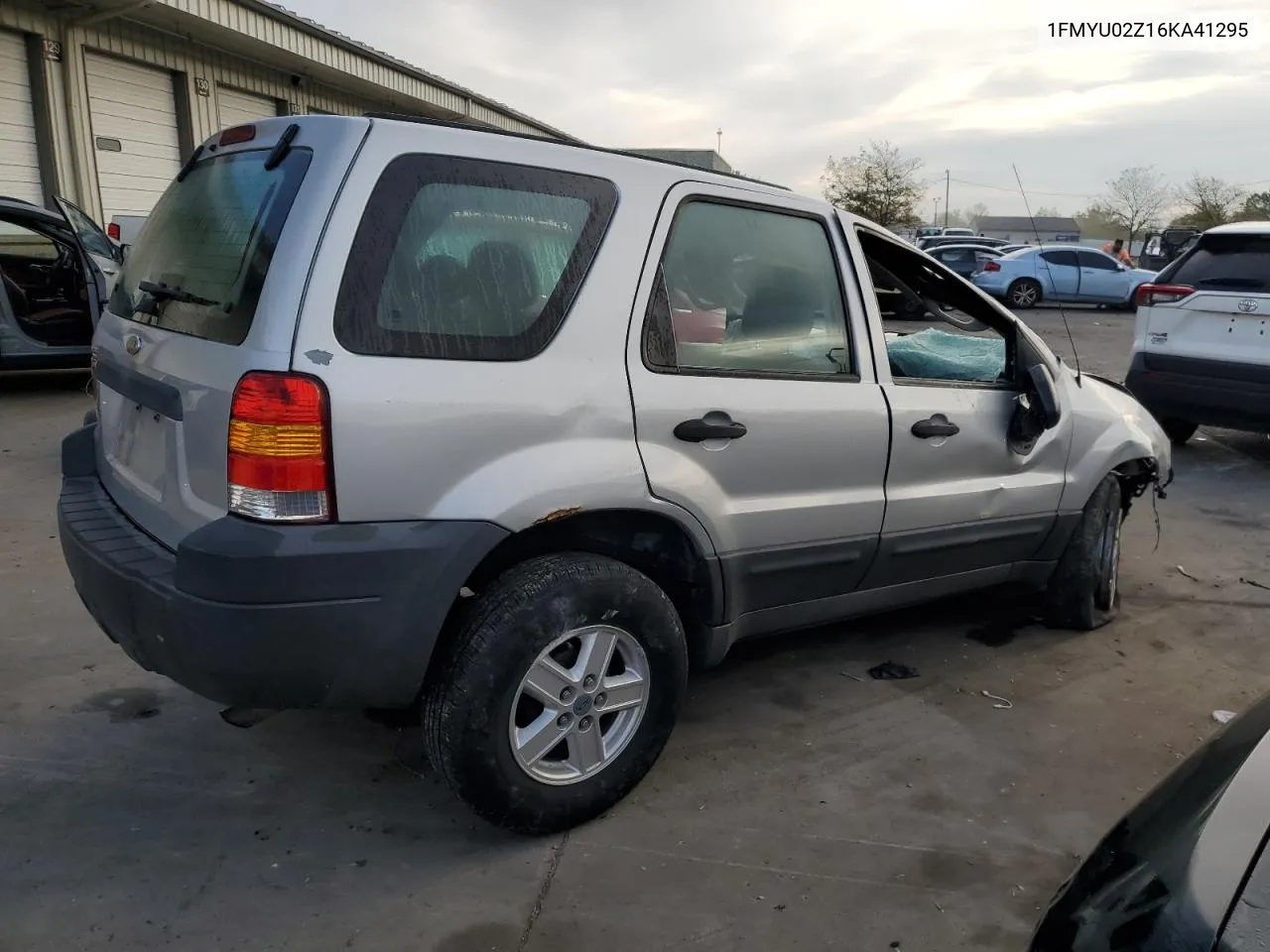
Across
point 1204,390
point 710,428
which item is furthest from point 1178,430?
point 710,428

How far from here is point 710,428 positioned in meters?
2.83

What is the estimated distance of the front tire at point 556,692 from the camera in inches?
98.0

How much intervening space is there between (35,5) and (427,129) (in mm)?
11886

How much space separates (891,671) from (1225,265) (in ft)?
16.5

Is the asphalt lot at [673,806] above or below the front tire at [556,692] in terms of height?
below

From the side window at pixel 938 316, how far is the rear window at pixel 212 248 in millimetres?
2048

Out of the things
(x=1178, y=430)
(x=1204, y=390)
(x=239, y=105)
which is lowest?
(x=1178, y=430)

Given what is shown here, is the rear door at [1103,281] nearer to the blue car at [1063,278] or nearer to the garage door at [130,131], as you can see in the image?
the blue car at [1063,278]

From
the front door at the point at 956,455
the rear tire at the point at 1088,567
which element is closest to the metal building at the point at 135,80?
the front door at the point at 956,455

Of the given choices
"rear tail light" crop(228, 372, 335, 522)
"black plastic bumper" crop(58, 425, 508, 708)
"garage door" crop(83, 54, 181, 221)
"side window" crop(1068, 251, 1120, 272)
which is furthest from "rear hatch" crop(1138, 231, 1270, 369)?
"side window" crop(1068, 251, 1120, 272)

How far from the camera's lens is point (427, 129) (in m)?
2.47

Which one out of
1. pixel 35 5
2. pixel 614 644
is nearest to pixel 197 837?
pixel 614 644

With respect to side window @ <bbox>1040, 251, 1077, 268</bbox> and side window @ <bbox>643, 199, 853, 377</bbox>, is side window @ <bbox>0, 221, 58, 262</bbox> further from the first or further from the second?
side window @ <bbox>1040, 251, 1077, 268</bbox>

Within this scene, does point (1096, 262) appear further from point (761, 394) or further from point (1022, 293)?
point (761, 394)
